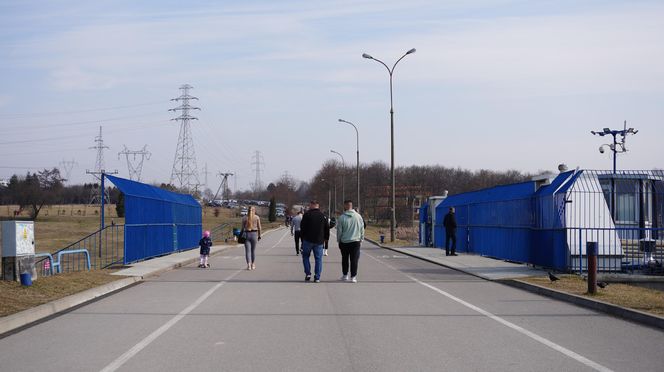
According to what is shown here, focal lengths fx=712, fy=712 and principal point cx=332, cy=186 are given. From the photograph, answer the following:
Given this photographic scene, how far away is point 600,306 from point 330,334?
5.43 m

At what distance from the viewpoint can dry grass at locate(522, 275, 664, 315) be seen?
12023 mm

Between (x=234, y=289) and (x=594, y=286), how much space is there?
742 centimetres

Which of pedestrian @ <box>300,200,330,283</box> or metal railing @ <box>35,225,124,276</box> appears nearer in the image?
pedestrian @ <box>300,200,330,283</box>

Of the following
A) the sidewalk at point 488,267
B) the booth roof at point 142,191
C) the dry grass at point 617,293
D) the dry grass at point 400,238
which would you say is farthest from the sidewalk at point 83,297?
the dry grass at point 400,238

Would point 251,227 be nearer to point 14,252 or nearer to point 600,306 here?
point 14,252

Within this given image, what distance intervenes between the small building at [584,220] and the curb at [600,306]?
2597 mm

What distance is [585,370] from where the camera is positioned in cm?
744

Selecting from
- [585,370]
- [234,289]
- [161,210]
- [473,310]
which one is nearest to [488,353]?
[585,370]

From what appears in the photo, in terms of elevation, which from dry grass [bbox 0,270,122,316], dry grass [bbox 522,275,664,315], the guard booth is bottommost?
dry grass [bbox 522,275,664,315]

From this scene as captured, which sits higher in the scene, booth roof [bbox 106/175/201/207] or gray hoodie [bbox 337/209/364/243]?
booth roof [bbox 106/175/201/207]

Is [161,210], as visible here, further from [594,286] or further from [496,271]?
[594,286]

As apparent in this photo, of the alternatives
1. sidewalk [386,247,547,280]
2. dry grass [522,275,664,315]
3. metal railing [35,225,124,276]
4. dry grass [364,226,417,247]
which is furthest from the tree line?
dry grass [522,275,664,315]

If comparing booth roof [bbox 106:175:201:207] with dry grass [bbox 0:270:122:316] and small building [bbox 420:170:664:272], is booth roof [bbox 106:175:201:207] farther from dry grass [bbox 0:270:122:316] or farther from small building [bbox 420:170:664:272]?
small building [bbox 420:170:664:272]

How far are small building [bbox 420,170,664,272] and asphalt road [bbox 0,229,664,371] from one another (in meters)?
4.07
